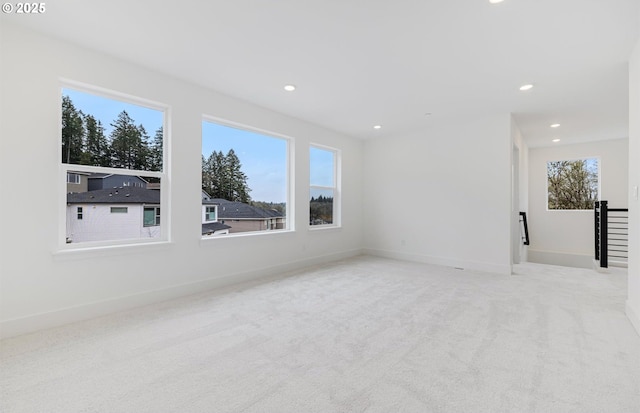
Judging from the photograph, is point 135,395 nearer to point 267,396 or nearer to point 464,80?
point 267,396

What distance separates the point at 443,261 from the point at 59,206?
5422 millimetres

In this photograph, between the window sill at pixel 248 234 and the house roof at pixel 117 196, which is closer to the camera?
the house roof at pixel 117 196

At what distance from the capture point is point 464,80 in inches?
134

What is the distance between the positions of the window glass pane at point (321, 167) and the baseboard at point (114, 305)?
1920mm

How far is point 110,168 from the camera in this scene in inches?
119

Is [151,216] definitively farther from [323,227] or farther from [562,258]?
[562,258]

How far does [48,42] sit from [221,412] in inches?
130

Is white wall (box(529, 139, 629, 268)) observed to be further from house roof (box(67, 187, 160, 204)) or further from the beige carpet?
house roof (box(67, 187, 160, 204))

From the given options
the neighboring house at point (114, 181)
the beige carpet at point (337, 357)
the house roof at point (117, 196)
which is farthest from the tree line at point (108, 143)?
the beige carpet at point (337, 357)

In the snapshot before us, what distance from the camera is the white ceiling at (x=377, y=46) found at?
2213 millimetres

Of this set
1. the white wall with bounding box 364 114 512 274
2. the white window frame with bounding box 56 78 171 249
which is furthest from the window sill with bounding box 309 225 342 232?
the white window frame with bounding box 56 78 171 249

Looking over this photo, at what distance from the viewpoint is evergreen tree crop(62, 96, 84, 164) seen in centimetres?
277

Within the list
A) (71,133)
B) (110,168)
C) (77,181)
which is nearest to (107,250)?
(77,181)

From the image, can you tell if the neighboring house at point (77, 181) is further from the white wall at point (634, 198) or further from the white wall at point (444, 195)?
the white wall at point (634, 198)
